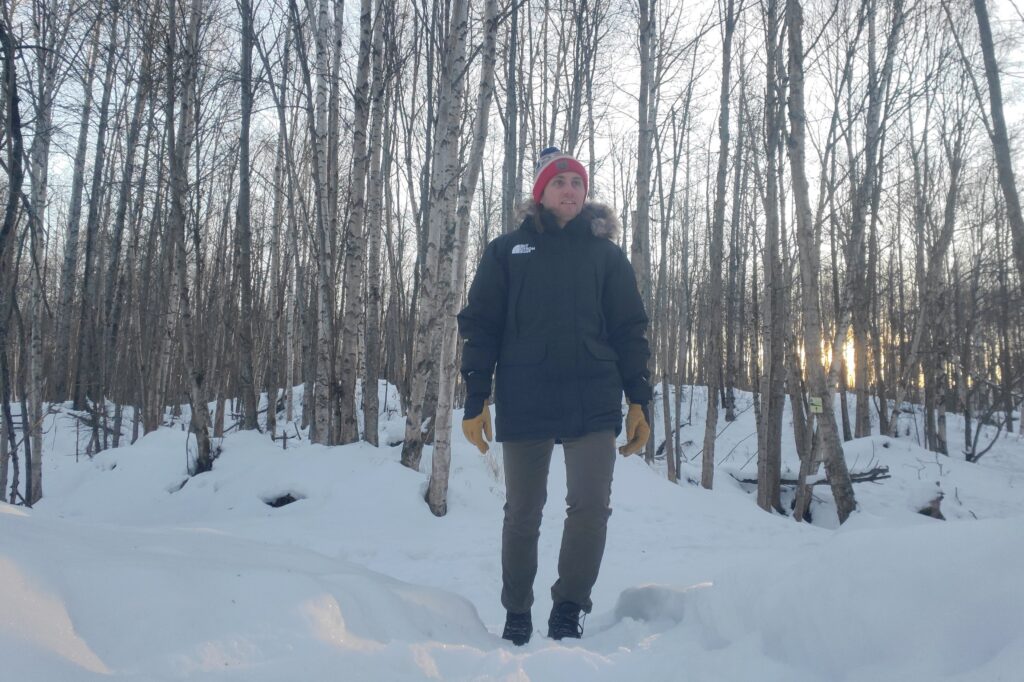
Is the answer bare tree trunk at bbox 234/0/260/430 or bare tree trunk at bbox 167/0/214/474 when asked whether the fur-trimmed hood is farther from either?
bare tree trunk at bbox 234/0/260/430

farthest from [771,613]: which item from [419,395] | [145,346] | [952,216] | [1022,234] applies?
[952,216]

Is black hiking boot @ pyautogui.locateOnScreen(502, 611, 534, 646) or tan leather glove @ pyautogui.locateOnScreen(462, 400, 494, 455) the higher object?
tan leather glove @ pyautogui.locateOnScreen(462, 400, 494, 455)

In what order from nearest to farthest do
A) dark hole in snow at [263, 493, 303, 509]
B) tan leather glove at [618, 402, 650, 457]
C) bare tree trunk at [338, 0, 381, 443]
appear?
tan leather glove at [618, 402, 650, 457] → dark hole in snow at [263, 493, 303, 509] → bare tree trunk at [338, 0, 381, 443]

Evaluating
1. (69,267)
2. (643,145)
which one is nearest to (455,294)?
(643,145)

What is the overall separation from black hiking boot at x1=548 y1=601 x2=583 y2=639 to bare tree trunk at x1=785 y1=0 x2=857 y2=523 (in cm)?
517

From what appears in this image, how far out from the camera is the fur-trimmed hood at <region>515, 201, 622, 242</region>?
265cm

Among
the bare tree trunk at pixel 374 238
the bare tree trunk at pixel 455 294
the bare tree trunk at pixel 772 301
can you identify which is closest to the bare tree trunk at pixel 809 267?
the bare tree trunk at pixel 772 301

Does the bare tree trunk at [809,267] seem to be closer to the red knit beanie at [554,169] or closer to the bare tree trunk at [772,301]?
the bare tree trunk at [772,301]

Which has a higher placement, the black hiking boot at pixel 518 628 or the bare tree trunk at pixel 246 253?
the bare tree trunk at pixel 246 253

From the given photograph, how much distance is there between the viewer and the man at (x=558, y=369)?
2.45 m

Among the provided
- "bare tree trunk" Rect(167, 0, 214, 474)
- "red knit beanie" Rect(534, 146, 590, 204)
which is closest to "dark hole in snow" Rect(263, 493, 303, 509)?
"bare tree trunk" Rect(167, 0, 214, 474)

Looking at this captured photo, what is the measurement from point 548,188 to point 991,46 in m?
9.29

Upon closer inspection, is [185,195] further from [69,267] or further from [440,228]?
[69,267]

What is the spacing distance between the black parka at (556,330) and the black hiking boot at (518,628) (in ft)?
2.12
